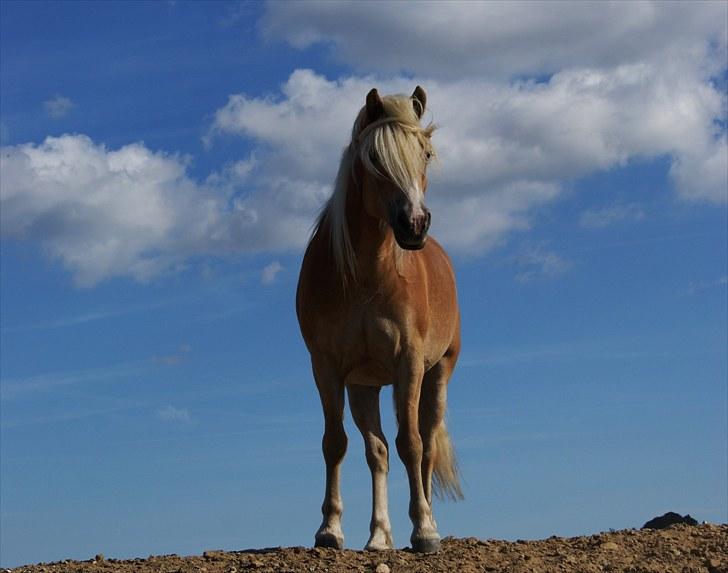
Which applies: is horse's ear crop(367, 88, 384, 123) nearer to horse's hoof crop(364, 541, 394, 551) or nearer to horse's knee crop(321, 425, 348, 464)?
horse's knee crop(321, 425, 348, 464)

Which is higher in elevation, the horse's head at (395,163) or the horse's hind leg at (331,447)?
the horse's head at (395,163)

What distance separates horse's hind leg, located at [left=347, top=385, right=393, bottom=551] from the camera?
1086 cm

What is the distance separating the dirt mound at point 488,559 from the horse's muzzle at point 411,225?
8.61ft

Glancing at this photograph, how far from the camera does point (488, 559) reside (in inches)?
395

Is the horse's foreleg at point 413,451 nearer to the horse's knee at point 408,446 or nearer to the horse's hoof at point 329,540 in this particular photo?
the horse's knee at point 408,446

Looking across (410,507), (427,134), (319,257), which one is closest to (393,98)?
(427,134)

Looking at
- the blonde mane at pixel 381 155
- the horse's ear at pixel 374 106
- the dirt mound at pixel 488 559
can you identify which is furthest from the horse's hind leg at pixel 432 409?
the horse's ear at pixel 374 106

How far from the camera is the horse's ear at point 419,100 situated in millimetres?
10789

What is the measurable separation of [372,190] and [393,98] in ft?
3.02

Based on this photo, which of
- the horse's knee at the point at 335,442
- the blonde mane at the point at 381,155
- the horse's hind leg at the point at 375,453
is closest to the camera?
the blonde mane at the point at 381,155

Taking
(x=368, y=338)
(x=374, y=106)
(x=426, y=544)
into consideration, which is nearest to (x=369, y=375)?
(x=368, y=338)

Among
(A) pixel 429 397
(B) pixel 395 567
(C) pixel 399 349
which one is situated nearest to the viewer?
(B) pixel 395 567

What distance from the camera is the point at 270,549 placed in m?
10.6

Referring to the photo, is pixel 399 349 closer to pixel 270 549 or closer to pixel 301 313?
pixel 301 313
